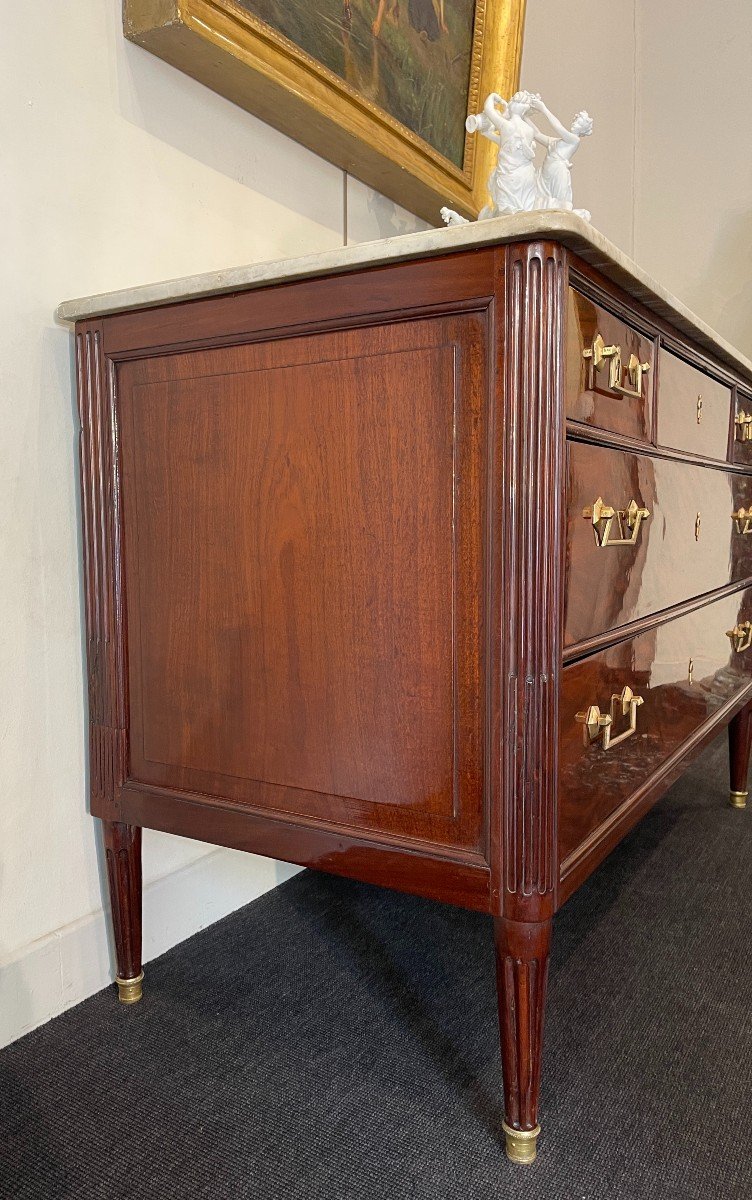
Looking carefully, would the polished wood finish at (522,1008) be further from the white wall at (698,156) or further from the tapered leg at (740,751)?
the white wall at (698,156)

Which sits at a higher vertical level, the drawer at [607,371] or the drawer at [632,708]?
the drawer at [607,371]

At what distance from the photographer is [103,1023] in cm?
129

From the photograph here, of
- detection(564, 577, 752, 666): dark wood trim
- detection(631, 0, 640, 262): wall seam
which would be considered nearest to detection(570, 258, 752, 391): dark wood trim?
detection(564, 577, 752, 666): dark wood trim

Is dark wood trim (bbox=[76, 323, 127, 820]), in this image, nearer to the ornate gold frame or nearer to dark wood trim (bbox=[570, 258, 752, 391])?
the ornate gold frame

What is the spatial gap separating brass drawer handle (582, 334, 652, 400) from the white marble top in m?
0.08

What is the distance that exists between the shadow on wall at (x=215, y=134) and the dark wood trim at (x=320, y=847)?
1046 millimetres

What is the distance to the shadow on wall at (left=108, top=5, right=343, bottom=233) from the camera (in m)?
1.37

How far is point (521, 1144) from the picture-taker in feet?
3.31

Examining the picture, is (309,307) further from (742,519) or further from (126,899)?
(742,519)

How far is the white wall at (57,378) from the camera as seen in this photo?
122 cm

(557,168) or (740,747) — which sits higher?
(557,168)

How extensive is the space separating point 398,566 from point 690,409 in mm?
733

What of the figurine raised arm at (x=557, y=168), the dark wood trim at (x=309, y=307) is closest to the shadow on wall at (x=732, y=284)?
the figurine raised arm at (x=557, y=168)

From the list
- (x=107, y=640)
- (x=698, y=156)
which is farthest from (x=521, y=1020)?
(x=698, y=156)
